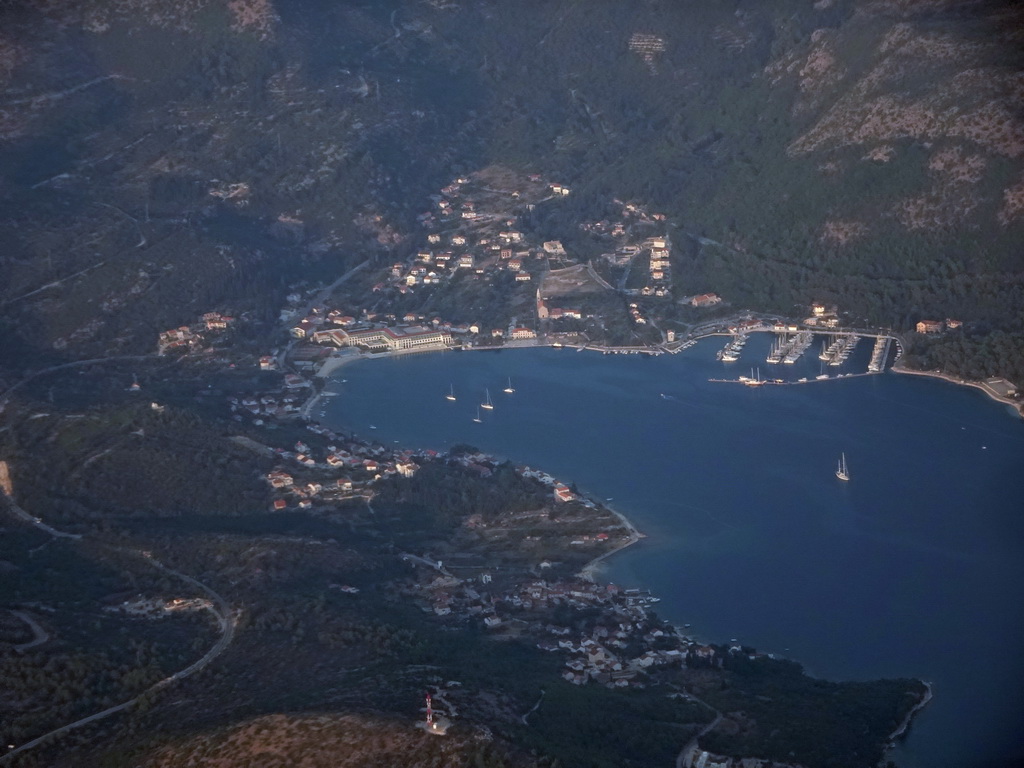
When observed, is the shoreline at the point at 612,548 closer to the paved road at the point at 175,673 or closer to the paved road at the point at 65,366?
the paved road at the point at 175,673

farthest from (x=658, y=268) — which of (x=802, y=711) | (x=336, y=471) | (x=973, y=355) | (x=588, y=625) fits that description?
(x=802, y=711)

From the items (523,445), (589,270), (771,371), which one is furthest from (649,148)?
(523,445)

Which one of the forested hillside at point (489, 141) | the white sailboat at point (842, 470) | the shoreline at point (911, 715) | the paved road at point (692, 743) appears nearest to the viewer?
the paved road at point (692, 743)

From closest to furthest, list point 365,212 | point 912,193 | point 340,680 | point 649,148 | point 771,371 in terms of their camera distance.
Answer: point 340,680 → point 771,371 → point 912,193 → point 365,212 → point 649,148

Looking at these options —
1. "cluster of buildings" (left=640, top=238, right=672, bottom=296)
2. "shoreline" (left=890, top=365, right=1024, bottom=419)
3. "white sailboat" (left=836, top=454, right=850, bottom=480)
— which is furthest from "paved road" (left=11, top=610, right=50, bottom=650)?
"cluster of buildings" (left=640, top=238, right=672, bottom=296)

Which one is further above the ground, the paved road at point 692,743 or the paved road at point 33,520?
the paved road at point 692,743

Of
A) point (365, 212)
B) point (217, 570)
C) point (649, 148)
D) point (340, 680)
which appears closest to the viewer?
point (340, 680)

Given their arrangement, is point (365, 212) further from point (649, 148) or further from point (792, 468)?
point (792, 468)

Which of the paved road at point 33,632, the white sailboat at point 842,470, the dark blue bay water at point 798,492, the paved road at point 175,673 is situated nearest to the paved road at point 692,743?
the dark blue bay water at point 798,492
